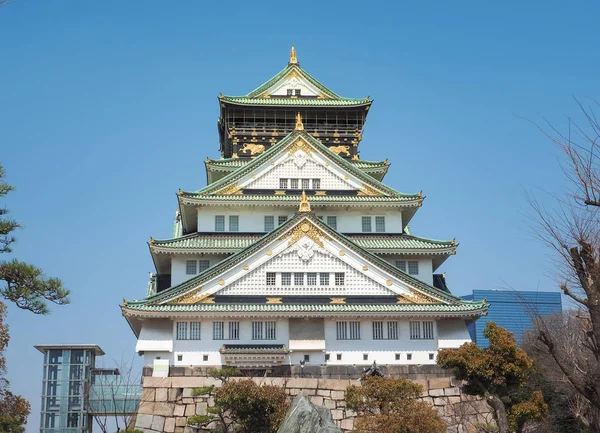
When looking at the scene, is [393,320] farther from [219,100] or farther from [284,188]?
[219,100]

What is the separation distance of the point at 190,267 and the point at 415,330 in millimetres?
12498

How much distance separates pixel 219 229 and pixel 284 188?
14.8 feet

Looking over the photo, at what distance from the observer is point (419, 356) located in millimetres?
41906

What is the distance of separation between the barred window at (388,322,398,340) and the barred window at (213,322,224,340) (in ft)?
27.2

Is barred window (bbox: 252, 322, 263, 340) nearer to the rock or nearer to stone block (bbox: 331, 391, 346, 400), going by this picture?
stone block (bbox: 331, 391, 346, 400)

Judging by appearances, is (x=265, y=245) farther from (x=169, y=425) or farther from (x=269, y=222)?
(x=169, y=425)

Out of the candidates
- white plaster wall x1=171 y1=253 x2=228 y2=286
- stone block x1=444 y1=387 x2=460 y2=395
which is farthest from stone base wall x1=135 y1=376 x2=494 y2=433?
white plaster wall x1=171 y1=253 x2=228 y2=286

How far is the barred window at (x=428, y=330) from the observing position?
4228cm

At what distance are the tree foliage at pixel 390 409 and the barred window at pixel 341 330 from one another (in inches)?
417

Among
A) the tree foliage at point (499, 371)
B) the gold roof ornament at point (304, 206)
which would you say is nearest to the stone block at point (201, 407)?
the tree foliage at point (499, 371)

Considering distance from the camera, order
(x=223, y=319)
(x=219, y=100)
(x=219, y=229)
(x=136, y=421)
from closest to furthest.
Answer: (x=136, y=421)
(x=223, y=319)
(x=219, y=229)
(x=219, y=100)

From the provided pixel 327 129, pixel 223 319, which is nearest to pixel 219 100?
pixel 327 129

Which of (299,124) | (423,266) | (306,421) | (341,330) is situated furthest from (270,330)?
(306,421)

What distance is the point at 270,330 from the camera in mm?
41875
